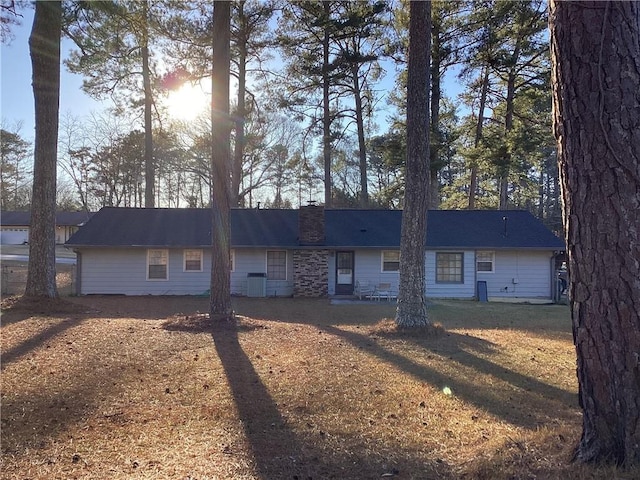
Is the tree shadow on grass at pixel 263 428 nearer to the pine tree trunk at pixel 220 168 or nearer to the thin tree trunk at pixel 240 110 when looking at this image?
the pine tree trunk at pixel 220 168

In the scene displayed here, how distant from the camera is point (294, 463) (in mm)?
3346

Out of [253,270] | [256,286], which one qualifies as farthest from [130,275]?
[256,286]

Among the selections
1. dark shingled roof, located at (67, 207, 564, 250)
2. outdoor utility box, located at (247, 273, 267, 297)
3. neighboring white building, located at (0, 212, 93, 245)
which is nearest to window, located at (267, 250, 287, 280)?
dark shingled roof, located at (67, 207, 564, 250)

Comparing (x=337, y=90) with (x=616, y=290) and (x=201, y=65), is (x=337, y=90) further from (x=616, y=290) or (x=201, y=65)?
(x=616, y=290)

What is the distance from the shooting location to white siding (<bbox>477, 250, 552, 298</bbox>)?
18203mm

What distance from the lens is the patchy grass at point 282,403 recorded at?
328cm

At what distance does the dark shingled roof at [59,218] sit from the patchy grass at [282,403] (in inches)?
1434

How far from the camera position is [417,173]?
30.2 ft

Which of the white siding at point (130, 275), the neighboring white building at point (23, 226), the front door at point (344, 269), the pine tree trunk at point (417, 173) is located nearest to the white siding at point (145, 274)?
the white siding at point (130, 275)

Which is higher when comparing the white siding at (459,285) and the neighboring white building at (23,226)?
the neighboring white building at (23,226)

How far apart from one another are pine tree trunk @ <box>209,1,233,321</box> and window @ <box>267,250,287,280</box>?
8232 millimetres

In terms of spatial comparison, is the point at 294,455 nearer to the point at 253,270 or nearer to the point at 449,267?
the point at 253,270

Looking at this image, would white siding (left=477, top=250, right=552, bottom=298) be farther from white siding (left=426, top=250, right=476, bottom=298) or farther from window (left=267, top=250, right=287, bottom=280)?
window (left=267, top=250, right=287, bottom=280)

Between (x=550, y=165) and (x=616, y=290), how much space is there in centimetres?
3517
